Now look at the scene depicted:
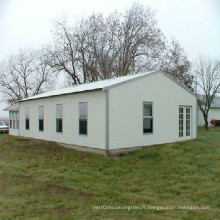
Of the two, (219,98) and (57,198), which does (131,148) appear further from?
(219,98)

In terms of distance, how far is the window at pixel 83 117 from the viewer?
11.8 metres

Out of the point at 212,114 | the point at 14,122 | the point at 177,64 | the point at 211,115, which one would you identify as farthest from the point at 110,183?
the point at 212,114

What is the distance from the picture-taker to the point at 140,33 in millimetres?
29453

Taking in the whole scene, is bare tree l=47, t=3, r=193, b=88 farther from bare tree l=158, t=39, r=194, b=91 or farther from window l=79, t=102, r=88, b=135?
window l=79, t=102, r=88, b=135

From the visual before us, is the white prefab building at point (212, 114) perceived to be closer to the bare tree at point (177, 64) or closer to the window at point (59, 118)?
the bare tree at point (177, 64)

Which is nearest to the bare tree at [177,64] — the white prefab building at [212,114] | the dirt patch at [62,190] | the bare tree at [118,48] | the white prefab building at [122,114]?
the bare tree at [118,48]

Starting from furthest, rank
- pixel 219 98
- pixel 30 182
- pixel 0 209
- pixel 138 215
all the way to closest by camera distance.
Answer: pixel 219 98 → pixel 30 182 → pixel 0 209 → pixel 138 215

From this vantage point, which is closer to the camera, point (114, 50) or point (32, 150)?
point (32, 150)

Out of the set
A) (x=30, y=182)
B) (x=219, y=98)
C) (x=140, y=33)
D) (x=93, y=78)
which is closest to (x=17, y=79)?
(x=93, y=78)

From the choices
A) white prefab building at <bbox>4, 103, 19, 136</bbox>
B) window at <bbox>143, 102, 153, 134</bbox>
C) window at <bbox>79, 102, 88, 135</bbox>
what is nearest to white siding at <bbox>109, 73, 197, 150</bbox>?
window at <bbox>143, 102, 153, 134</bbox>

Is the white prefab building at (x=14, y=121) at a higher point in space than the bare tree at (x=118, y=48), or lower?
lower

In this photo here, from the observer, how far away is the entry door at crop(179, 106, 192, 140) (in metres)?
14.2

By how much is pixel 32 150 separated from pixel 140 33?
68.8 feet

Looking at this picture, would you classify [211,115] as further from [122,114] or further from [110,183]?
[110,183]
